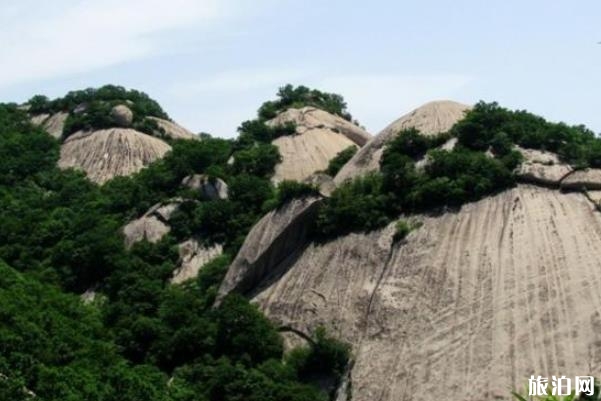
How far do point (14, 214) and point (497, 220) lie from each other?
22727mm

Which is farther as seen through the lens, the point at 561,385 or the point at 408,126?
the point at 408,126

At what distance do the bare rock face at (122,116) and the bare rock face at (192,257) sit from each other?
15.3 m

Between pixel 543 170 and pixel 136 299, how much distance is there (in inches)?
561

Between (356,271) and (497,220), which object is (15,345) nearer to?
(356,271)

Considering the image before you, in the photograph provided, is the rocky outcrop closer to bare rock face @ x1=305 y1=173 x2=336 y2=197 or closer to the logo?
bare rock face @ x1=305 y1=173 x2=336 y2=197

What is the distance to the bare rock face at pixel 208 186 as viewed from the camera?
48.1 metres

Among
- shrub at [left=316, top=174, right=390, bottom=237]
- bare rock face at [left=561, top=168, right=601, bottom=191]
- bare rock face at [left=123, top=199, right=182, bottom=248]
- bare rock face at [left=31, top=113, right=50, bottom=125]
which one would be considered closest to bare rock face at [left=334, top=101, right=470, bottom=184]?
shrub at [left=316, top=174, right=390, bottom=237]

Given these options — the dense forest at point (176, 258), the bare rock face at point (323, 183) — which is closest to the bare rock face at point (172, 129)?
the dense forest at point (176, 258)

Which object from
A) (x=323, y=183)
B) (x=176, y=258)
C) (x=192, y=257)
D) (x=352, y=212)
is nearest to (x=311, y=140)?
(x=192, y=257)

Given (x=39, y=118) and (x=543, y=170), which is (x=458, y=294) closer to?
(x=543, y=170)

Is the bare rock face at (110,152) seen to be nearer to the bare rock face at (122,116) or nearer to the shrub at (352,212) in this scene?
the bare rock face at (122,116)

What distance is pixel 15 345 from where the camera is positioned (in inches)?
1366

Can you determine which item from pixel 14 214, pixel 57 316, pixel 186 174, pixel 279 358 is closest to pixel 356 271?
pixel 279 358

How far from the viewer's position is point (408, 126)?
148 feet
